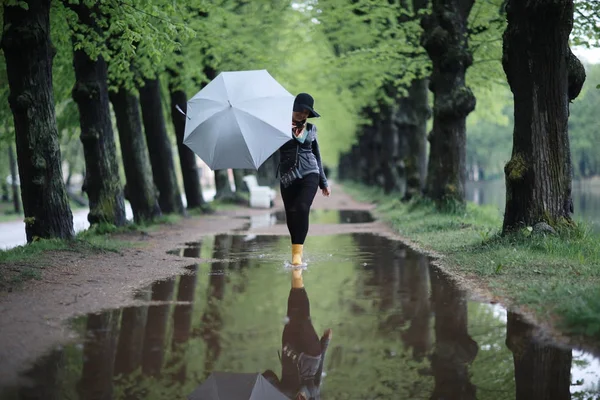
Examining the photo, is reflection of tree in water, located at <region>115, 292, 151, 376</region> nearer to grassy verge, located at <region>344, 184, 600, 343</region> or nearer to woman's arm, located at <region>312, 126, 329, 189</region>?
grassy verge, located at <region>344, 184, 600, 343</region>

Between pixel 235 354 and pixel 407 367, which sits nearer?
pixel 407 367

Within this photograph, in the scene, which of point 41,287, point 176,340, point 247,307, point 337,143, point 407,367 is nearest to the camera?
point 407,367

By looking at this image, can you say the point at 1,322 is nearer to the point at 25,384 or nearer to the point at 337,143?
the point at 25,384

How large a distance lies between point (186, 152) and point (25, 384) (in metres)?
18.2

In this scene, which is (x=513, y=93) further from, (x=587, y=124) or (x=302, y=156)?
(x=587, y=124)

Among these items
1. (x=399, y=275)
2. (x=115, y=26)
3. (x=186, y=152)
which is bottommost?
(x=399, y=275)

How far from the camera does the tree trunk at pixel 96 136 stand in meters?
14.1

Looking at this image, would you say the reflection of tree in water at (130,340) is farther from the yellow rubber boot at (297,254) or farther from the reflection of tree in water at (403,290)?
the yellow rubber boot at (297,254)

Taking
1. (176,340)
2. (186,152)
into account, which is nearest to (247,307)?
(176,340)

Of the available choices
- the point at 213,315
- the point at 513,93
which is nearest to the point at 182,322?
the point at 213,315

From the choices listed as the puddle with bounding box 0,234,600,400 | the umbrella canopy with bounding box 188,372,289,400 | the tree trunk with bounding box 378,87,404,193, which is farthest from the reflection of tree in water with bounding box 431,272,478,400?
the tree trunk with bounding box 378,87,404,193

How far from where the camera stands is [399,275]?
858cm

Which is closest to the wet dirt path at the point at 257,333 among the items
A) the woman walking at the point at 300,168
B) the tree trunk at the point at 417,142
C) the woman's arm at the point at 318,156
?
the woman walking at the point at 300,168

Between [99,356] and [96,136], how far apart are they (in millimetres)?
9891
